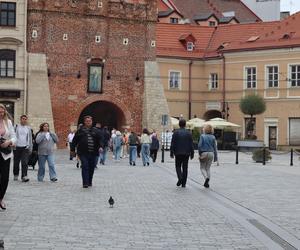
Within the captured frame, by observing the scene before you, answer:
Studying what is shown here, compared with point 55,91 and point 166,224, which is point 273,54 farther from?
point 166,224

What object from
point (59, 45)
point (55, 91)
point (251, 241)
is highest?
point (59, 45)

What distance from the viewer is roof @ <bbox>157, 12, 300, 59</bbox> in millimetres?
59875

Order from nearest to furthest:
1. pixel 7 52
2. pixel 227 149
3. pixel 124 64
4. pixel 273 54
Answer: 1. pixel 7 52
2. pixel 124 64
3. pixel 227 149
4. pixel 273 54

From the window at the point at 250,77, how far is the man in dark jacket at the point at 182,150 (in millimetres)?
42858

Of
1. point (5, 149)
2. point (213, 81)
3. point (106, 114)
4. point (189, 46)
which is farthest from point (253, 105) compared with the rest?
point (5, 149)

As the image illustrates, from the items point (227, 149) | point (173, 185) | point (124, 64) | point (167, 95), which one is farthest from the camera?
point (167, 95)

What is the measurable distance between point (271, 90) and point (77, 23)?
18.3 metres

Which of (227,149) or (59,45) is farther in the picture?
(227,149)

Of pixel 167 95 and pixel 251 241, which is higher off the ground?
pixel 167 95

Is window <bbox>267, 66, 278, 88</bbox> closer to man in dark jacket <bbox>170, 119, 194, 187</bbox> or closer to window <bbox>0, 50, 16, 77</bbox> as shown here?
window <bbox>0, 50, 16, 77</bbox>

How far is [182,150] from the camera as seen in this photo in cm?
1891

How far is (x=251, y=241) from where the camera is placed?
986cm

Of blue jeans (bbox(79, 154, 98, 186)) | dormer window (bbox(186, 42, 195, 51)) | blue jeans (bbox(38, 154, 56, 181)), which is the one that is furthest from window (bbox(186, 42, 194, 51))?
blue jeans (bbox(79, 154, 98, 186))

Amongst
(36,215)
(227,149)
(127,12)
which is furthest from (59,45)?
(36,215)
